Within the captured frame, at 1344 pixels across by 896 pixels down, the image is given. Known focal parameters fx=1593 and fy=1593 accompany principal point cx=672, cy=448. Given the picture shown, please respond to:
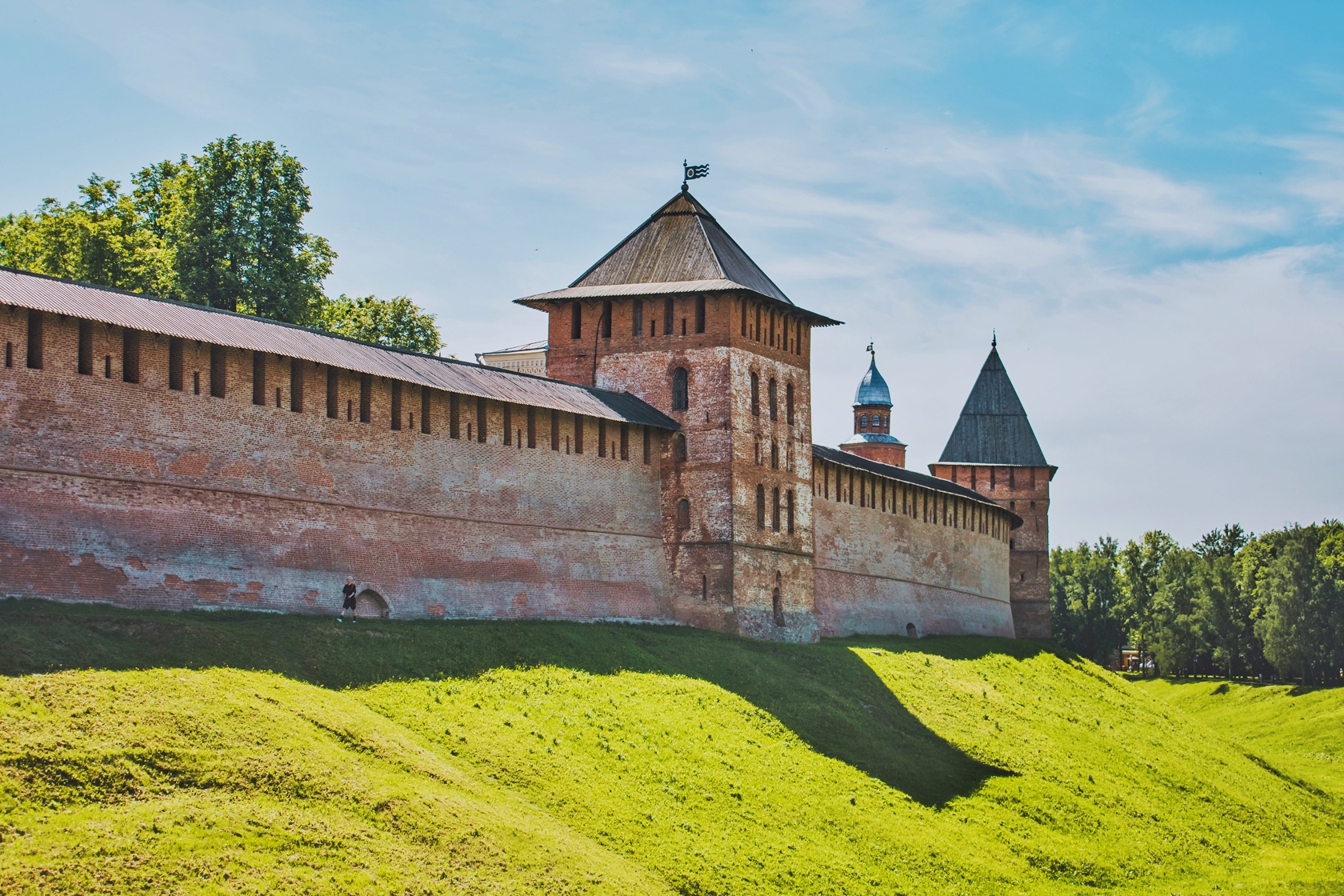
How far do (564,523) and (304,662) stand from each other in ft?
27.1

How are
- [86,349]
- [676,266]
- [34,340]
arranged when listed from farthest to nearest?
[676,266] < [86,349] < [34,340]

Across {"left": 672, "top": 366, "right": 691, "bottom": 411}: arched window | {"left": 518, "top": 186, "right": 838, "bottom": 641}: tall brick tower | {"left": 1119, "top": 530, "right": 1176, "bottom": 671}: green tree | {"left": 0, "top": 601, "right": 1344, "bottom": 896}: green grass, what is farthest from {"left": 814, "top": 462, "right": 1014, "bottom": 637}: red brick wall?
{"left": 1119, "top": 530, "right": 1176, "bottom": 671}: green tree

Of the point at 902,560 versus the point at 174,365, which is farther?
the point at 902,560

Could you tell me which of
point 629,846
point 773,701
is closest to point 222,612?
point 629,846

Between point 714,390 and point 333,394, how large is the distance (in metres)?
8.88

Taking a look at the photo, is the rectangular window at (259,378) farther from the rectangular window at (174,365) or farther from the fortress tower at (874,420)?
the fortress tower at (874,420)

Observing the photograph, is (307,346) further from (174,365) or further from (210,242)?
(210,242)

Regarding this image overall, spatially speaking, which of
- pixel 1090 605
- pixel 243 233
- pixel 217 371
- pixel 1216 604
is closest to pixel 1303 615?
pixel 1216 604

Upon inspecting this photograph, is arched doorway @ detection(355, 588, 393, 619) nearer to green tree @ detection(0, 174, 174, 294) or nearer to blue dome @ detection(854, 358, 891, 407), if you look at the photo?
green tree @ detection(0, 174, 174, 294)

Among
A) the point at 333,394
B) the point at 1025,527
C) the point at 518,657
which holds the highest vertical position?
the point at 333,394

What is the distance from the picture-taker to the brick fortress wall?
2012cm

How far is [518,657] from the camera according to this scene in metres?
23.5

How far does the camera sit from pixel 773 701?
2569 centimetres

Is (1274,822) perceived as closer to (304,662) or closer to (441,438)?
(441,438)
